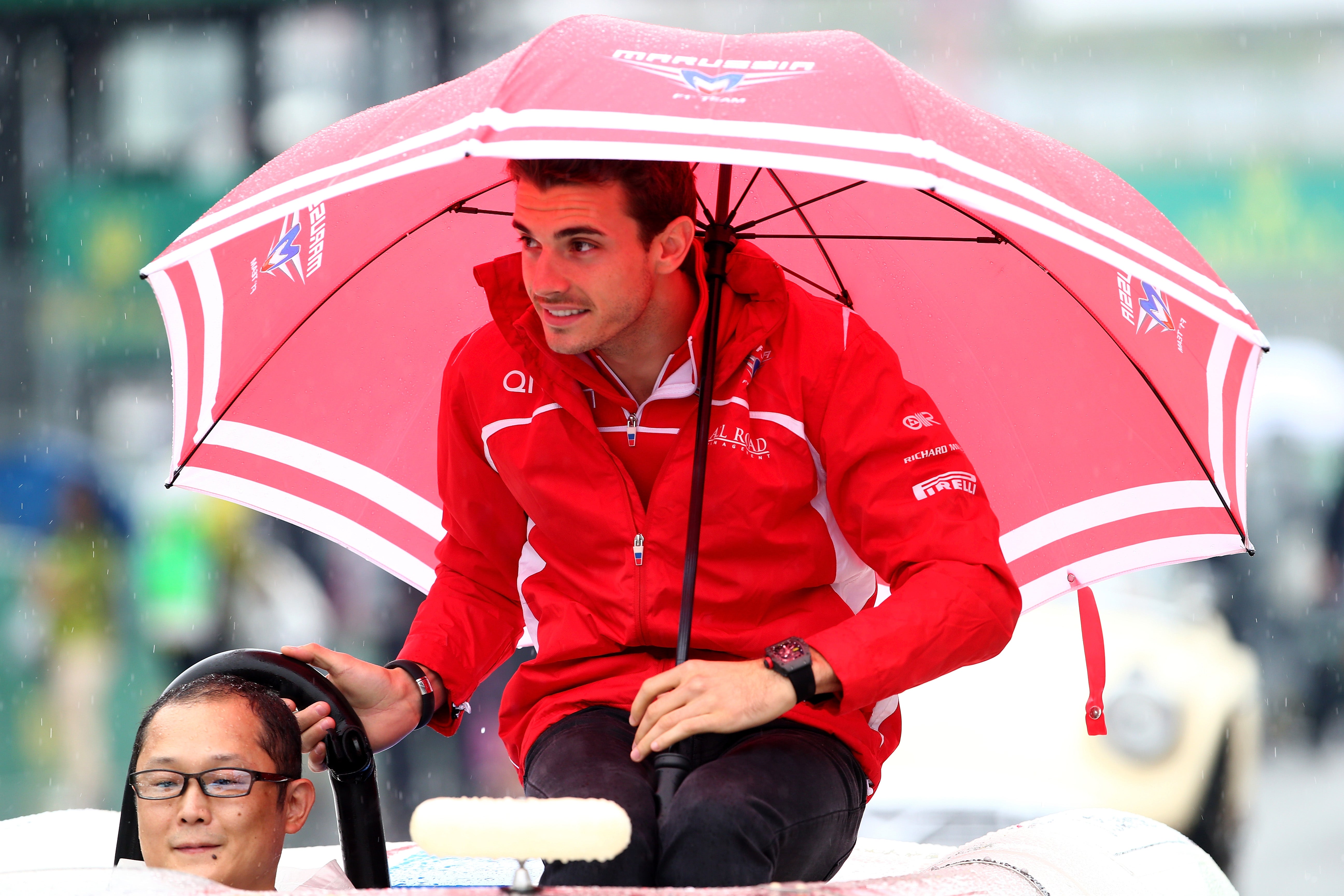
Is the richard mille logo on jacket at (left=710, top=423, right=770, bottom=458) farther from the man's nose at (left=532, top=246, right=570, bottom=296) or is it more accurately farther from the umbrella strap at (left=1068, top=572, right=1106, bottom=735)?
the umbrella strap at (left=1068, top=572, right=1106, bottom=735)

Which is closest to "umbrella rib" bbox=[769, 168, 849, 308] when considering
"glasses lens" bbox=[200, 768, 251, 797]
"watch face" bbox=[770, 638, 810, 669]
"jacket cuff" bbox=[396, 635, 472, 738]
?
"watch face" bbox=[770, 638, 810, 669]

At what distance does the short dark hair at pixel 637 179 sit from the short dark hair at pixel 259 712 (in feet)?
2.92

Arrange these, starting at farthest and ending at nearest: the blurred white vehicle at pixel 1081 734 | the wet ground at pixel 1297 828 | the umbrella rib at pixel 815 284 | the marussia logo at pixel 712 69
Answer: the wet ground at pixel 1297 828, the blurred white vehicle at pixel 1081 734, the umbrella rib at pixel 815 284, the marussia logo at pixel 712 69

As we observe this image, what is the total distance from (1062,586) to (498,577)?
43.3 inches

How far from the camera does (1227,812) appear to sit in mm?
6898

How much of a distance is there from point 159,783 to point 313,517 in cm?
92

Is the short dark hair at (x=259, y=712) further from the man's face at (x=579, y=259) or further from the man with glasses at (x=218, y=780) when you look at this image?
the man's face at (x=579, y=259)

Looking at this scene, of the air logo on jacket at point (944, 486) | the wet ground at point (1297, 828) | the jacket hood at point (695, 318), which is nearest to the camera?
the air logo on jacket at point (944, 486)

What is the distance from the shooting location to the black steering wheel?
2354mm

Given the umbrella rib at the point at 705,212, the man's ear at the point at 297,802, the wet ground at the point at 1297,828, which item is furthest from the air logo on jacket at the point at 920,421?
the wet ground at the point at 1297,828

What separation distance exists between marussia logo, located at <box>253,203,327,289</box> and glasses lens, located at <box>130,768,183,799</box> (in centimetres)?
97

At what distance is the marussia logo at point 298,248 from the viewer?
8.95 ft

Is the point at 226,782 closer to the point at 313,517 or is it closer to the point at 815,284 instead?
the point at 313,517

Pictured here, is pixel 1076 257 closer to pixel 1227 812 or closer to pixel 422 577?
pixel 422 577
